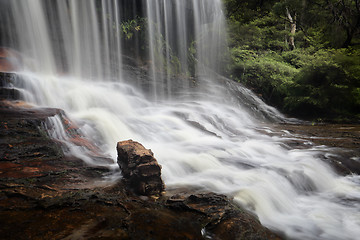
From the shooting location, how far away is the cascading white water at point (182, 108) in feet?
14.4

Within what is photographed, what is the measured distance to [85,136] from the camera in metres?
6.12

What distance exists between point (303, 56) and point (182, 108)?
29.0ft

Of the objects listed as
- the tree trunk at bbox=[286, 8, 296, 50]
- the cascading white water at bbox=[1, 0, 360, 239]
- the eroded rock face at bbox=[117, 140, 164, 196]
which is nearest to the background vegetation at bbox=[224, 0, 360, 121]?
the tree trunk at bbox=[286, 8, 296, 50]

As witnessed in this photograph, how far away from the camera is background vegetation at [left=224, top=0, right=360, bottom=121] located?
474 inches

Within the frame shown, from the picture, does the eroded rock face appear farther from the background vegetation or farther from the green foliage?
the background vegetation

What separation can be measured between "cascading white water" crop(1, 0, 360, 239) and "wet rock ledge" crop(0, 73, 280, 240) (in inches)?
29.2

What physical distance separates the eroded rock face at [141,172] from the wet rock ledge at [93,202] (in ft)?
0.05

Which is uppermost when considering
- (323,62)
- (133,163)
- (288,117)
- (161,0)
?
(161,0)

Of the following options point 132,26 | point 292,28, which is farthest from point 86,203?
point 292,28

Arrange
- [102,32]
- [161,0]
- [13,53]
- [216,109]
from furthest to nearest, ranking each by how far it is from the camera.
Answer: [161,0], [102,32], [216,109], [13,53]

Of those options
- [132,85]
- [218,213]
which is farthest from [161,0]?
[218,213]

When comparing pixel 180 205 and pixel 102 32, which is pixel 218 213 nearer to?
pixel 180 205

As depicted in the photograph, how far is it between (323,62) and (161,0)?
9.62 metres

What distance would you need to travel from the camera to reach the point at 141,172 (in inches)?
151
